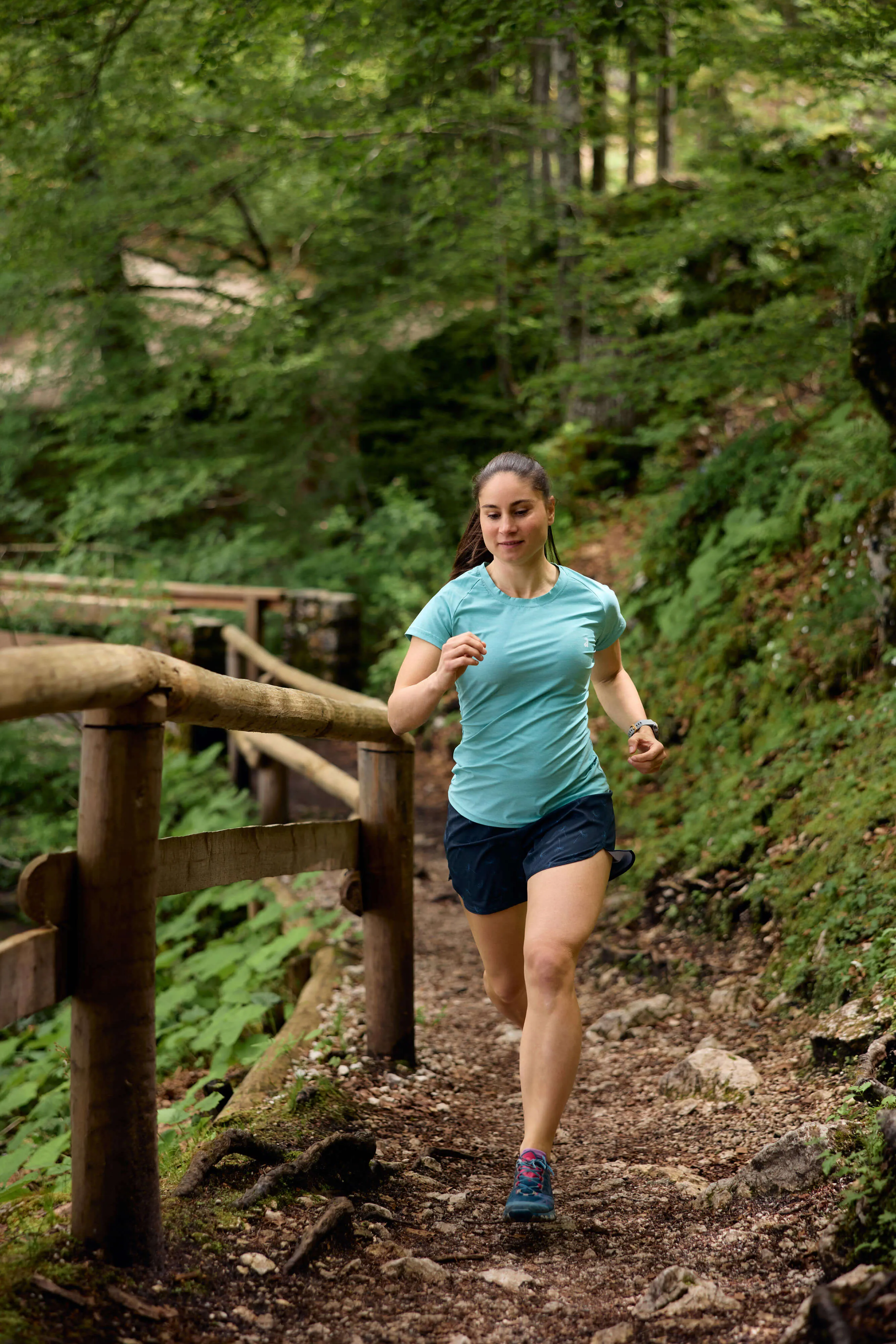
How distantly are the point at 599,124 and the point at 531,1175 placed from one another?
457 inches

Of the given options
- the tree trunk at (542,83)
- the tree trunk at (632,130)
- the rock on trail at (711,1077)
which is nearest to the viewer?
the rock on trail at (711,1077)

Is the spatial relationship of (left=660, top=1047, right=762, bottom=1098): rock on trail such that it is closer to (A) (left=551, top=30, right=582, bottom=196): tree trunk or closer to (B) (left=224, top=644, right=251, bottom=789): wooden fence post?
(B) (left=224, top=644, right=251, bottom=789): wooden fence post

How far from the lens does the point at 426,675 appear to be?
2.71 meters

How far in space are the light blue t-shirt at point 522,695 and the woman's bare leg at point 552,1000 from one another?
0.75 ft

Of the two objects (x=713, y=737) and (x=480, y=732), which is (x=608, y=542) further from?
(x=480, y=732)

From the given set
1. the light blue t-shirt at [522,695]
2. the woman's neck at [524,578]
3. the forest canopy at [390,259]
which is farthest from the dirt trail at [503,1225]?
the forest canopy at [390,259]

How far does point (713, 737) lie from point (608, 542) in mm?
4263

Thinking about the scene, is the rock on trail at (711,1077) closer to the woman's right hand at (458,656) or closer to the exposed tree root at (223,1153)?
the exposed tree root at (223,1153)

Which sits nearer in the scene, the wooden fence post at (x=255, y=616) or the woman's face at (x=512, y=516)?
the woman's face at (x=512, y=516)

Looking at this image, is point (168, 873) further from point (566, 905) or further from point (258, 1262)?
point (566, 905)

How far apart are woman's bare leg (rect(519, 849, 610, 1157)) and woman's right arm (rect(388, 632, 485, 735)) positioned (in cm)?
54

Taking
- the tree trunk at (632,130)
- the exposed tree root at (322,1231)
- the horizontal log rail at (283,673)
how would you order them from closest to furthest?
1. the exposed tree root at (322,1231)
2. the horizontal log rail at (283,673)
3. the tree trunk at (632,130)

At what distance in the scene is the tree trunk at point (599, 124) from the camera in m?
6.62

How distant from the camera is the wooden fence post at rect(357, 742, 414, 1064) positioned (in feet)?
11.7
